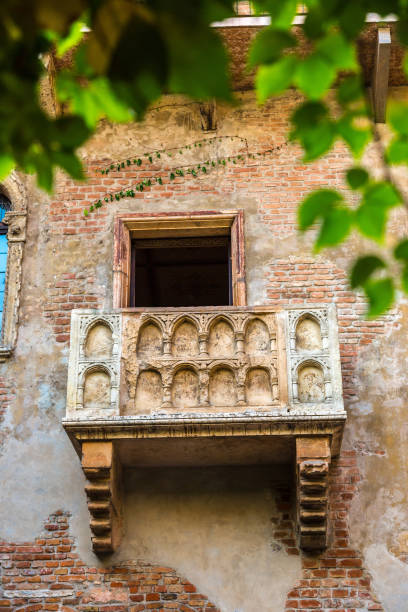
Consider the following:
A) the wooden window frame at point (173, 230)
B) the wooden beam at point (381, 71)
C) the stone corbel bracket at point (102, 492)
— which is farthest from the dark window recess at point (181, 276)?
the stone corbel bracket at point (102, 492)

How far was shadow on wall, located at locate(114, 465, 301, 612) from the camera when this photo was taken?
7.54m

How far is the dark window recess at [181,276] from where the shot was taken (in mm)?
11758

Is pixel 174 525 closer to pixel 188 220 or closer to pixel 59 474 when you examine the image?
pixel 59 474

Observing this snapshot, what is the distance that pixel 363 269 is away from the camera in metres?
3.09

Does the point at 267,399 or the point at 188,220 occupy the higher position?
the point at 188,220

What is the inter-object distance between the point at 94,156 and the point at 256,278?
7.81 ft

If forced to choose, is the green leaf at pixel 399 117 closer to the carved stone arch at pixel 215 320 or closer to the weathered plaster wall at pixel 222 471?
the carved stone arch at pixel 215 320

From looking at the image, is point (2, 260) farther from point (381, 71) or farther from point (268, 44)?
point (268, 44)

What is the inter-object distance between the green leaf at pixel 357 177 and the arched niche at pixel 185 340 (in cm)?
484

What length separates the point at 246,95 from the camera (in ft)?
32.7

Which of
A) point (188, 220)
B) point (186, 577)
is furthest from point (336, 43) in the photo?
point (188, 220)

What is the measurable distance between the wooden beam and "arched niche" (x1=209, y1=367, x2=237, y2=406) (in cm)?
371

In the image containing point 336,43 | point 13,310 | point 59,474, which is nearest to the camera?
point 336,43

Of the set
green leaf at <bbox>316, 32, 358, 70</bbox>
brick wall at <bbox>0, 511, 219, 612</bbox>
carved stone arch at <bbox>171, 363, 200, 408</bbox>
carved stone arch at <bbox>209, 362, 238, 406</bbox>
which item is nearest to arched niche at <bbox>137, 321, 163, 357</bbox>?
Result: carved stone arch at <bbox>171, 363, 200, 408</bbox>
